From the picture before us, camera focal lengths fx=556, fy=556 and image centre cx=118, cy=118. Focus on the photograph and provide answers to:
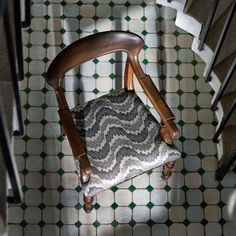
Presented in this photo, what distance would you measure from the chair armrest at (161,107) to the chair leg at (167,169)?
1.14ft

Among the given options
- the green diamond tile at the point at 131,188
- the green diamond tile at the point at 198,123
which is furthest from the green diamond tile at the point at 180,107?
the green diamond tile at the point at 131,188

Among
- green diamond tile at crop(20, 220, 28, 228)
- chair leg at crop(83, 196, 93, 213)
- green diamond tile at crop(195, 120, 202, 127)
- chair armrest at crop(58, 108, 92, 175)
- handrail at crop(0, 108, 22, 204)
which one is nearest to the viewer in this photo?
handrail at crop(0, 108, 22, 204)

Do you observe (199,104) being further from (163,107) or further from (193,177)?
(163,107)

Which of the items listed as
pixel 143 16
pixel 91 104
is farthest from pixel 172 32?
pixel 91 104

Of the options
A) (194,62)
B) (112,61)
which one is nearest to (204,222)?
(194,62)

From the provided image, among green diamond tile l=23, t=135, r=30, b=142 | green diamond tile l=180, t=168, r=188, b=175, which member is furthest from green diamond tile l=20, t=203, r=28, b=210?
green diamond tile l=180, t=168, r=188, b=175

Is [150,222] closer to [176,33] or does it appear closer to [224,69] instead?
[224,69]

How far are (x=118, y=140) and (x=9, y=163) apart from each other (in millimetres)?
1017

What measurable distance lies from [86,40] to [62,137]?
828 millimetres

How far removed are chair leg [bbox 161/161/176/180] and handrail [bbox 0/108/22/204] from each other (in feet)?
3.39

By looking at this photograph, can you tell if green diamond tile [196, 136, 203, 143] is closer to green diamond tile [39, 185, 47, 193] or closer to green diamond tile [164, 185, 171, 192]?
green diamond tile [164, 185, 171, 192]

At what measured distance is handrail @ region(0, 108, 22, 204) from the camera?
Result: 1520 mm

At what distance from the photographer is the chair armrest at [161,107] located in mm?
2451

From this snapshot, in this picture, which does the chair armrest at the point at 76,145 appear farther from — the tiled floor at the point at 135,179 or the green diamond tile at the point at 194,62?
the green diamond tile at the point at 194,62
